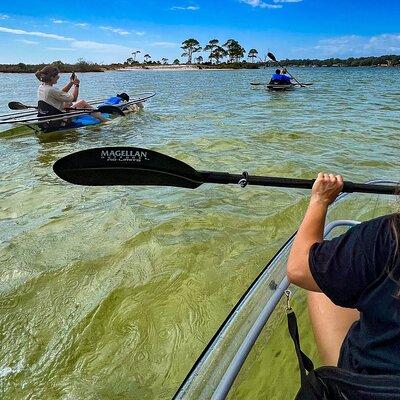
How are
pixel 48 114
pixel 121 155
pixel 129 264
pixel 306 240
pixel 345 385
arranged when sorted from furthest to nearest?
pixel 48 114 < pixel 129 264 < pixel 121 155 < pixel 306 240 < pixel 345 385

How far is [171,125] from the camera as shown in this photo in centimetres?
1240

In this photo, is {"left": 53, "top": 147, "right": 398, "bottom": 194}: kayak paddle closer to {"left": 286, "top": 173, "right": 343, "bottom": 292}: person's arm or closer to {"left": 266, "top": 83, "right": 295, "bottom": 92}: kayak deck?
{"left": 286, "top": 173, "right": 343, "bottom": 292}: person's arm

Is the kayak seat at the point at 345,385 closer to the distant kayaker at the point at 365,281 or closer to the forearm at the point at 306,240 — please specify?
the distant kayaker at the point at 365,281

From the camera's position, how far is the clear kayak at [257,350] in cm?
161

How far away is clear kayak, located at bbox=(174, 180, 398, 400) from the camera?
161 cm

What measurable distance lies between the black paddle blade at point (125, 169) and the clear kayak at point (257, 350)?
92cm

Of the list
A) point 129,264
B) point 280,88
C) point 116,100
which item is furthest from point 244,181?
point 280,88

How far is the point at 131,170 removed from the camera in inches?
108

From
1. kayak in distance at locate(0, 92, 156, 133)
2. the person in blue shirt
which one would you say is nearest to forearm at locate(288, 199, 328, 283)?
kayak in distance at locate(0, 92, 156, 133)

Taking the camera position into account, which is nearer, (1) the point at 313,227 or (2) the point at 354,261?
(2) the point at 354,261

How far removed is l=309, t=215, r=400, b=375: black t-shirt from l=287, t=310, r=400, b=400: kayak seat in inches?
5.1

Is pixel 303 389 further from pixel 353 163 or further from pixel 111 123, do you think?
pixel 111 123

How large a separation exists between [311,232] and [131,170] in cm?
144

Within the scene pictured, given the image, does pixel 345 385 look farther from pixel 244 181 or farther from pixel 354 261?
pixel 244 181
